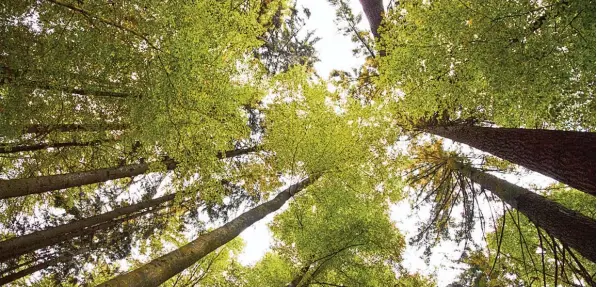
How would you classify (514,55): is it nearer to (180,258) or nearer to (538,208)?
(538,208)

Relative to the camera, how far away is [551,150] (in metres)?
3.88

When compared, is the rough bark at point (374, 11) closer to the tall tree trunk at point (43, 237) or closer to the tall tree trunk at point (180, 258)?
the tall tree trunk at point (180, 258)

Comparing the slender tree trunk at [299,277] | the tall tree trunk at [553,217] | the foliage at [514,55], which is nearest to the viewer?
the foliage at [514,55]

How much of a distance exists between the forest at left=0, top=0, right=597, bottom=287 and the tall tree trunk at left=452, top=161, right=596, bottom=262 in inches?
1.5

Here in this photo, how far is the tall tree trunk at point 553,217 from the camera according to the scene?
430 centimetres

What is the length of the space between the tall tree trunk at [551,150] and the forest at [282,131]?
2 cm

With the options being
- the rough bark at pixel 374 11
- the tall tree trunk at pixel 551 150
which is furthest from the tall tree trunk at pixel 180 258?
the rough bark at pixel 374 11

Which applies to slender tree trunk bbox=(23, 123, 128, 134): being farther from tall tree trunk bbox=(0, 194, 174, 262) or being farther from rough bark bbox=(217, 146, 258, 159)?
rough bark bbox=(217, 146, 258, 159)

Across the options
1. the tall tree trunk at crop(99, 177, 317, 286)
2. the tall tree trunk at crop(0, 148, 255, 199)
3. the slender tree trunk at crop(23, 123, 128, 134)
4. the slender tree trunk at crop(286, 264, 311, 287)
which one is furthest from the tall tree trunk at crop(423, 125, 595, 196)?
the slender tree trunk at crop(23, 123, 128, 134)

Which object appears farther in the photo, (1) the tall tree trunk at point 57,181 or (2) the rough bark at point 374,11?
(2) the rough bark at point 374,11

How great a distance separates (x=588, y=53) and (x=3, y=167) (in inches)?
419

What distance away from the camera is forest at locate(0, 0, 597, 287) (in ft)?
12.4

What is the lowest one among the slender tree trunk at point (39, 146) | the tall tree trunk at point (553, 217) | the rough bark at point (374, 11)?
the tall tree trunk at point (553, 217)

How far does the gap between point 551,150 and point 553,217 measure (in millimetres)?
1733
